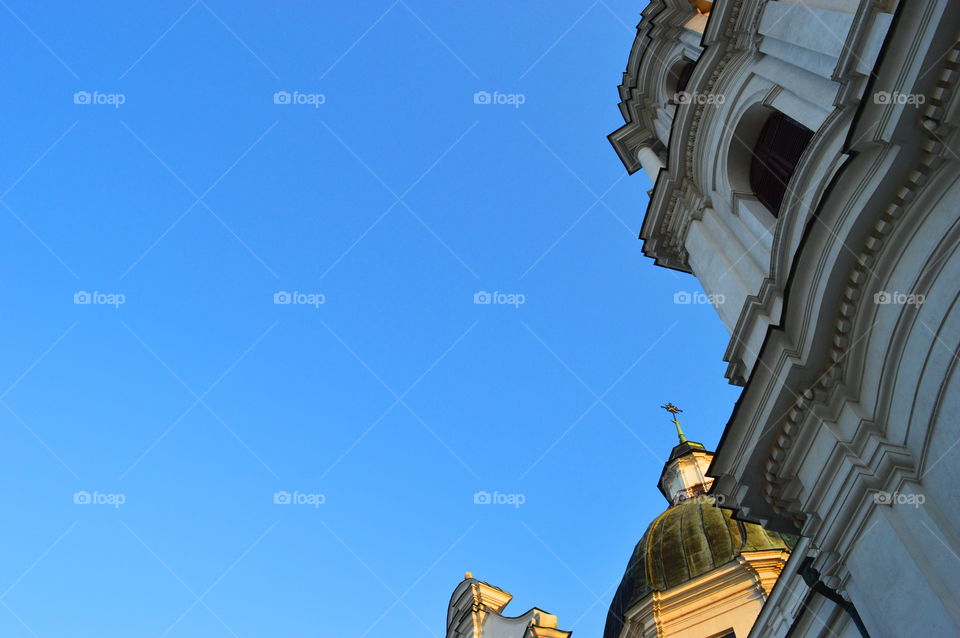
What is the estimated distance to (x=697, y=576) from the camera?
21.8m

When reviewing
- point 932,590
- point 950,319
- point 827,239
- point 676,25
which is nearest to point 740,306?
point 827,239

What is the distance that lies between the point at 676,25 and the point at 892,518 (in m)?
12.4

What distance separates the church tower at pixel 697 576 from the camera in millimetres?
20953

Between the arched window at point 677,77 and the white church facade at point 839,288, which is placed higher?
the arched window at point 677,77

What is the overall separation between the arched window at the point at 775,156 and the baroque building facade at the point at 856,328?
0.06 metres

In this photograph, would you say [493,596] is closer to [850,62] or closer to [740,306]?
[740,306]
